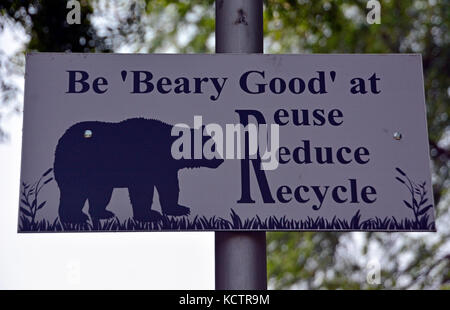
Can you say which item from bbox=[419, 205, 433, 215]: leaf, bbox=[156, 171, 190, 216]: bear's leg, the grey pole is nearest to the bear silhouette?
bbox=[156, 171, 190, 216]: bear's leg

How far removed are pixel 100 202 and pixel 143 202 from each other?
0.14 m

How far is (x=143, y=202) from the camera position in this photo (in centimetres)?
227

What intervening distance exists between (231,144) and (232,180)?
0.42 ft

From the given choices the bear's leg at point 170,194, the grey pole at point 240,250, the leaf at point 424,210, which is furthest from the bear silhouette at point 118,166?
the leaf at point 424,210

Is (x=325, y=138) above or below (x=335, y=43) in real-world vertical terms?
below

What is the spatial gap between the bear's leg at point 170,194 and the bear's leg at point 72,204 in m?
0.25

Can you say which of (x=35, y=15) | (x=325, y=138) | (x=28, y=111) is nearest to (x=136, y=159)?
(x=28, y=111)

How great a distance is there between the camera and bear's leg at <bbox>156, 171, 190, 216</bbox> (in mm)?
2248

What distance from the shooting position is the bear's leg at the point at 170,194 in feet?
7.38

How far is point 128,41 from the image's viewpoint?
4586mm

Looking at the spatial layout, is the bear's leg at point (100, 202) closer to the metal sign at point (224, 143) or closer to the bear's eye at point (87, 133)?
the metal sign at point (224, 143)

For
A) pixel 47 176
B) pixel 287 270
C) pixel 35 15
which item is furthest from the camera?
pixel 287 270

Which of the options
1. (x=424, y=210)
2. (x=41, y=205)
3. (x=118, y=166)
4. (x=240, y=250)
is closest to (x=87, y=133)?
(x=118, y=166)

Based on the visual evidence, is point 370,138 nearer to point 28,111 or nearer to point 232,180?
point 232,180
